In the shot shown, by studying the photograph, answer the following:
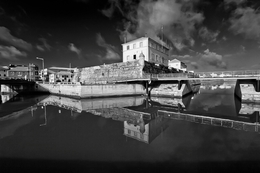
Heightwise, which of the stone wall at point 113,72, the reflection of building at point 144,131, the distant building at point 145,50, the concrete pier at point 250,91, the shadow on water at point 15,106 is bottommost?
the reflection of building at point 144,131

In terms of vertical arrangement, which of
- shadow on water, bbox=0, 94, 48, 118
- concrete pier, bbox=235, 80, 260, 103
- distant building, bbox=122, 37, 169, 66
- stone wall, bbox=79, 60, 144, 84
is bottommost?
shadow on water, bbox=0, 94, 48, 118

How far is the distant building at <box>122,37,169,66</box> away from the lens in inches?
1344

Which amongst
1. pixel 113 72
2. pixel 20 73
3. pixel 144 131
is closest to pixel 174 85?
pixel 113 72

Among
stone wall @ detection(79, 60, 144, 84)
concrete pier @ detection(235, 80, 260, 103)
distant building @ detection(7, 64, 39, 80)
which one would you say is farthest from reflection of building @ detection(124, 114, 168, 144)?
distant building @ detection(7, 64, 39, 80)

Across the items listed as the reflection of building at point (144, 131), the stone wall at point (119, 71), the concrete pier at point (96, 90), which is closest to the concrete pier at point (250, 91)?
the stone wall at point (119, 71)

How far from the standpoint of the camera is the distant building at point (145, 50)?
1344 inches

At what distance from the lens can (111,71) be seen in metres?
33.5

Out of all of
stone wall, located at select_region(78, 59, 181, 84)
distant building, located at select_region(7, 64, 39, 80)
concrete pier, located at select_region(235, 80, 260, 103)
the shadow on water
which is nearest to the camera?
the shadow on water

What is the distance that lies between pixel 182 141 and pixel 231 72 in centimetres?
1872

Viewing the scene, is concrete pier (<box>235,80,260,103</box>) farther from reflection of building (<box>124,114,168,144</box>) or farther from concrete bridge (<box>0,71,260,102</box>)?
reflection of building (<box>124,114,168,144</box>)

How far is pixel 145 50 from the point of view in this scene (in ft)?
112

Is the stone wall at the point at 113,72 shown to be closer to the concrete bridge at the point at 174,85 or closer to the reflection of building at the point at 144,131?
the concrete bridge at the point at 174,85

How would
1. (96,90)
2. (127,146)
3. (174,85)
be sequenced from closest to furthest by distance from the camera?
(127,146) → (96,90) → (174,85)

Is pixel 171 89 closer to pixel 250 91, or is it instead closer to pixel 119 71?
pixel 250 91
